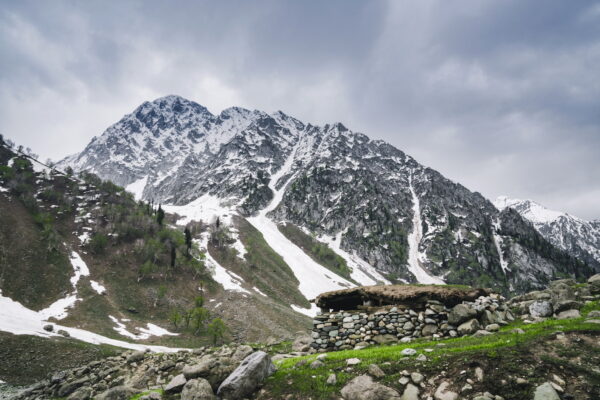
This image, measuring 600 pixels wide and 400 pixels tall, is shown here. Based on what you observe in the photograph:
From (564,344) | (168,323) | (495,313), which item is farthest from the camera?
(168,323)

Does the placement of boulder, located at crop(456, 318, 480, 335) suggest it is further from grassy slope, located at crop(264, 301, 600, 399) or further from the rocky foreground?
grassy slope, located at crop(264, 301, 600, 399)

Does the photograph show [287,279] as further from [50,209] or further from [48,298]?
[50,209]

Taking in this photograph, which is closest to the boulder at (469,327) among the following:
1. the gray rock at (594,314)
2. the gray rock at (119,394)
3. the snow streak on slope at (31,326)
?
the gray rock at (594,314)

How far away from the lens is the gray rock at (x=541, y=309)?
44.5 ft

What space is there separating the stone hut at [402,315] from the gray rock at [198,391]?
8.49 m

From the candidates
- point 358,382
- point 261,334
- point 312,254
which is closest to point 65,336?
point 261,334

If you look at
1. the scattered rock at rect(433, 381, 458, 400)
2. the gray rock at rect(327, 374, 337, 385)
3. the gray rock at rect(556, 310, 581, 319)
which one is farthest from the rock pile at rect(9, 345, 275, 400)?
the gray rock at rect(556, 310, 581, 319)

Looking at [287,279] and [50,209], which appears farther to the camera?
[287,279]

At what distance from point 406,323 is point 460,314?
2779 mm

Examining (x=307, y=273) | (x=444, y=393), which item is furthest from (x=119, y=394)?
(x=307, y=273)

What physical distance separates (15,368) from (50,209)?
9619 centimetres

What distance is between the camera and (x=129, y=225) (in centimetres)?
11969

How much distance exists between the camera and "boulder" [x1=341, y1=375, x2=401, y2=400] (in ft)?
27.8

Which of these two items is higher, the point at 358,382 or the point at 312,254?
the point at 312,254
